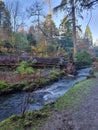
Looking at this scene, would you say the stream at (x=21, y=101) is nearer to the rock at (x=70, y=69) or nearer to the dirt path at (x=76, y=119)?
the dirt path at (x=76, y=119)

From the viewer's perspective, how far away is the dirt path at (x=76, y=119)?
6.26 metres

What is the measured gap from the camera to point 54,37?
141 feet

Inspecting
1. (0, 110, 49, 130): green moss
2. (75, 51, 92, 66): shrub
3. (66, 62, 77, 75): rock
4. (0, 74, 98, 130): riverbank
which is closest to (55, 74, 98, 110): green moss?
(0, 74, 98, 130): riverbank

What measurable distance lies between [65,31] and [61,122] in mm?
39202

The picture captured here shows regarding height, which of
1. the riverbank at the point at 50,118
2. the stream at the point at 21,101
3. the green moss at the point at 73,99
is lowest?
the stream at the point at 21,101

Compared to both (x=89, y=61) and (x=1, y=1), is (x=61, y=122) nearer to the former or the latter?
(x=89, y=61)

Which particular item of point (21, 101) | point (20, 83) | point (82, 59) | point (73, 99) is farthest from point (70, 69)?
point (73, 99)

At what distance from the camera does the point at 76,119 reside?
6910mm

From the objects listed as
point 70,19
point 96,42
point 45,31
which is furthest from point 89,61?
point 96,42

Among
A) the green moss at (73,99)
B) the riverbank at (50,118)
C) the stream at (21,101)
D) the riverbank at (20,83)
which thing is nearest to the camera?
the riverbank at (50,118)

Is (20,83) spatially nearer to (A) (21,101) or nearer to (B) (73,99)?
(A) (21,101)

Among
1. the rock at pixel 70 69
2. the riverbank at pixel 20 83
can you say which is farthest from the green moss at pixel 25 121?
the rock at pixel 70 69

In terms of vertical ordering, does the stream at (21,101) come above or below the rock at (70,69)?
below

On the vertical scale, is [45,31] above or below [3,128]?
above
